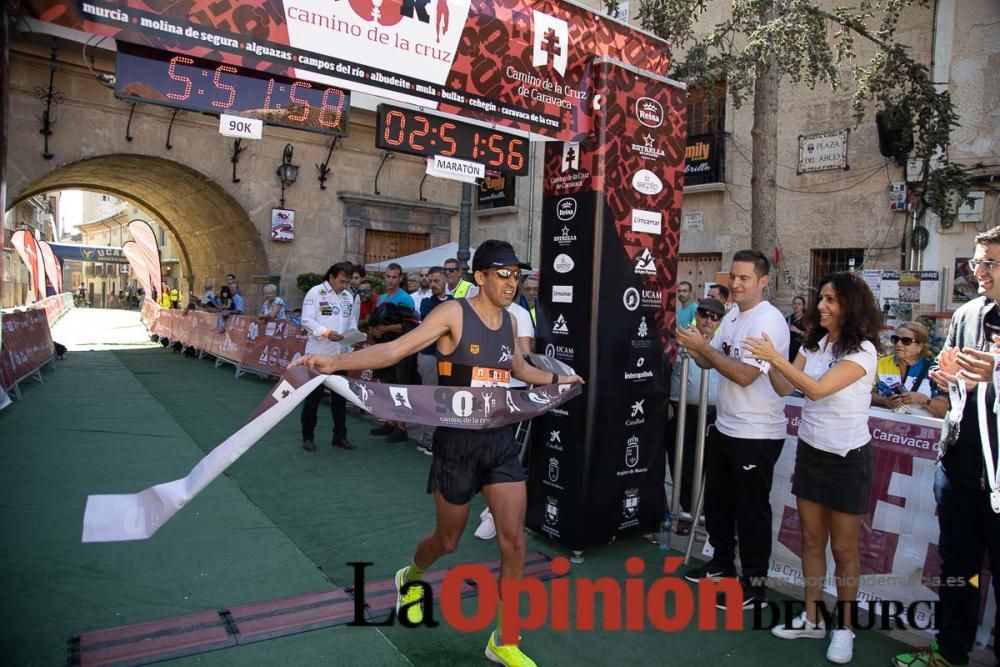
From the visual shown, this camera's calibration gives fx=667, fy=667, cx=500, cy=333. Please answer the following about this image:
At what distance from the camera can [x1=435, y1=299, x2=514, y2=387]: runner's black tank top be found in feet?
11.0

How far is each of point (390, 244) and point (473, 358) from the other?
645 inches

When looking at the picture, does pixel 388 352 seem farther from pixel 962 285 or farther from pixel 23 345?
pixel 962 285

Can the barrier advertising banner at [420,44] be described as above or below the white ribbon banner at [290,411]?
above

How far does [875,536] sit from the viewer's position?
3945 mm

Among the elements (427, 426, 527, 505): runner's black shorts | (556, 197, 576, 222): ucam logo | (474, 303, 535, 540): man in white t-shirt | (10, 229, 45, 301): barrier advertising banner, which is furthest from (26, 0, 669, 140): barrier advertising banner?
(10, 229, 45, 301): barrier advertising banner

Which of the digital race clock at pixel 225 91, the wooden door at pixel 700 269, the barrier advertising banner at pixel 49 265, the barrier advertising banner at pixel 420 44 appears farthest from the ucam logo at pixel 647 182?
the barrier advertising banner at pixel 49 265

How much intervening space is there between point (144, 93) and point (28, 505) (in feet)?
11.3

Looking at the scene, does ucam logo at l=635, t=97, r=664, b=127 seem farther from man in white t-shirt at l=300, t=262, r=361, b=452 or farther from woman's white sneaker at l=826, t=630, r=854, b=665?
man in white t-shirt at l=300, t=262, r=361, b=452

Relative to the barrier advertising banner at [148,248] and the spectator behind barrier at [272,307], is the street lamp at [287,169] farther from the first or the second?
the barrier advertising banner at [148,248]

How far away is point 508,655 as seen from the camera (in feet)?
10.2

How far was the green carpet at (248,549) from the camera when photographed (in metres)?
3.34

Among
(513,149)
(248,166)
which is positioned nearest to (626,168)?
(513,149)

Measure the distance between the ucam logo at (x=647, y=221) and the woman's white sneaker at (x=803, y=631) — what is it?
262cm

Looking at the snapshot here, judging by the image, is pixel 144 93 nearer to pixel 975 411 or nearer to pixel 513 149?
pixel 513 149
